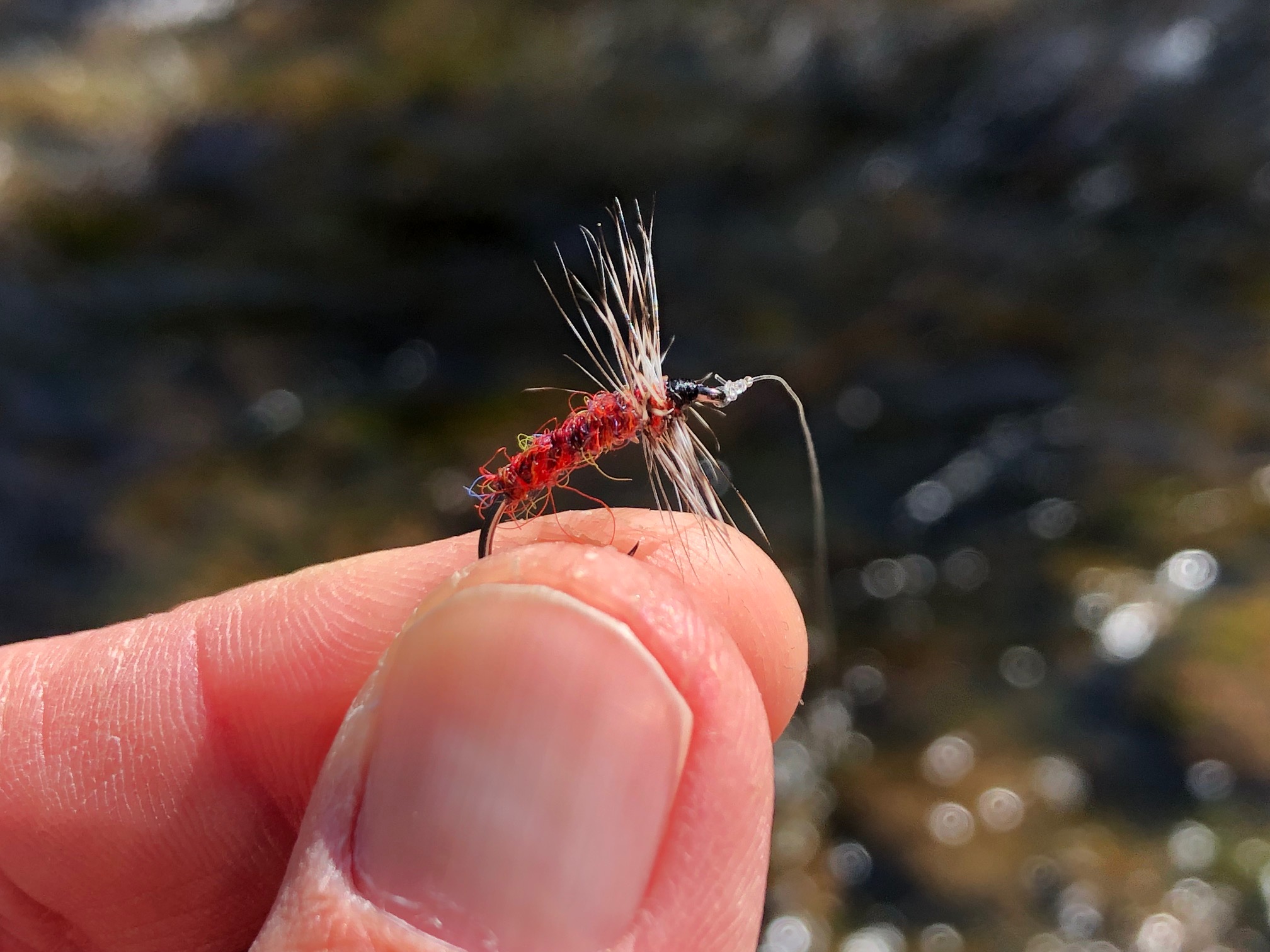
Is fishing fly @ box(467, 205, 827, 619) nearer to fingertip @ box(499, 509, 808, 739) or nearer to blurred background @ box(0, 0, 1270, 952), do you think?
fingertip @ box(499, 509, 808, 739)

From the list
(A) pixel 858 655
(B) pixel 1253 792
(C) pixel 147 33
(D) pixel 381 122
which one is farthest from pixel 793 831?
(C) pixel 147 33

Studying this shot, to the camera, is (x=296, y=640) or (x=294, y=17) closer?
(x=296, y=640)

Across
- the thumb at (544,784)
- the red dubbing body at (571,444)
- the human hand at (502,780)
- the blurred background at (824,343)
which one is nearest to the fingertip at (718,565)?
the human hand at (502,780)

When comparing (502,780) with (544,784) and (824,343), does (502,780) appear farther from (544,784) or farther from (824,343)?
(824,343)

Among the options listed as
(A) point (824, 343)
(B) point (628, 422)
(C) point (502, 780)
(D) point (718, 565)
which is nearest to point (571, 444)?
(B) point (628, 422)

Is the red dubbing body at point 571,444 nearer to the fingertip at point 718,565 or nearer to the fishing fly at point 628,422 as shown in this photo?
the fishing fly at point 628,422

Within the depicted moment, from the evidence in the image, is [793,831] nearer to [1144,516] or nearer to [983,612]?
[983,612]

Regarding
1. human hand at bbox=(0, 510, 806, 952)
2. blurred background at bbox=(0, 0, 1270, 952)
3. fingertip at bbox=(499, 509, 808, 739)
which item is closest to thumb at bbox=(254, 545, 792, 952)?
human hand at bbox=(0, 510, 806, 952)

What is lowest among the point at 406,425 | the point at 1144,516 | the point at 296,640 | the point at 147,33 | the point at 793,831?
the point at 793,831
